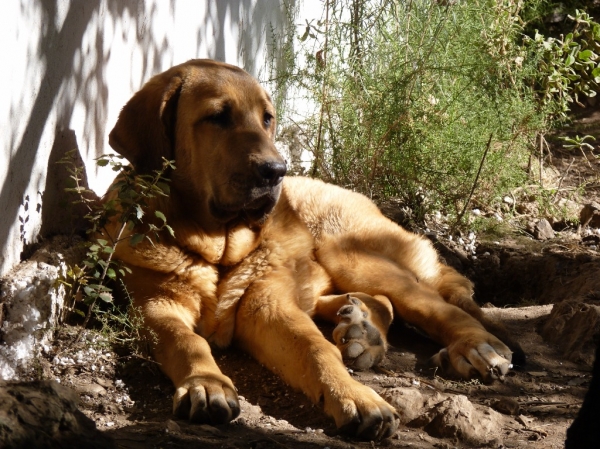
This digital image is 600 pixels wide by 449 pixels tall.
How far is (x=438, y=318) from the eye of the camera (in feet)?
13.6

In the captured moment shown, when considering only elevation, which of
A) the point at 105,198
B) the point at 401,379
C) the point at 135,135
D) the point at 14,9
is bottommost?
the point at 401,379

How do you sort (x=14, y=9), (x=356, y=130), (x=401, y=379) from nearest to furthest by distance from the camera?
(x=14, y=9)
(x=401, y=379)
(x=356, y=130)

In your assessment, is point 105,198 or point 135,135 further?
point 105,198

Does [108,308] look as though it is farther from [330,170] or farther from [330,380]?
[330,170]

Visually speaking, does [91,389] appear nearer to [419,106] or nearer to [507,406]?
[507,406]

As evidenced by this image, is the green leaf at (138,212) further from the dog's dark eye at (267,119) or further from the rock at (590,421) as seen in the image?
the rock at (590,421)

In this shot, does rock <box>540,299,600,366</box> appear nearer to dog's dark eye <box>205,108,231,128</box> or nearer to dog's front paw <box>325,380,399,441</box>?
dog's front paw <box>325,380,399,441</box>

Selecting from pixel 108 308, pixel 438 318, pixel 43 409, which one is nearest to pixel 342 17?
pixel 438 318

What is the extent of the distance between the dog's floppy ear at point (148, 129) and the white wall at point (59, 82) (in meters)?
0.31

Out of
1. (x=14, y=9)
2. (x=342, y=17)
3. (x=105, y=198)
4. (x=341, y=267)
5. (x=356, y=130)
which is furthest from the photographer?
(x=342, y=17)

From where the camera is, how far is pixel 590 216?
630 centimetres

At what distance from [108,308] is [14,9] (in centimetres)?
138

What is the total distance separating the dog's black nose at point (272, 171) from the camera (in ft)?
11.5

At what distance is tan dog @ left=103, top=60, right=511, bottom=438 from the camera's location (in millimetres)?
3523
